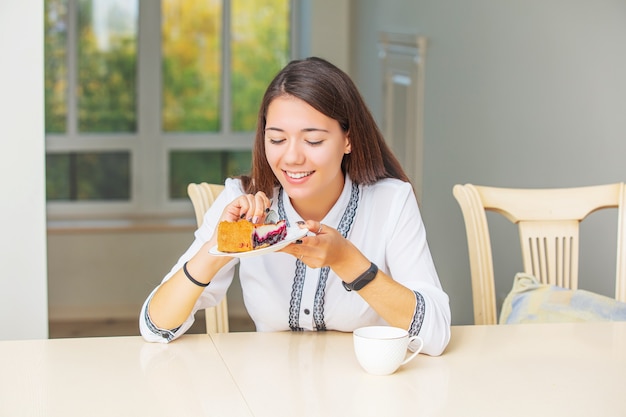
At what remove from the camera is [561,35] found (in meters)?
3.09

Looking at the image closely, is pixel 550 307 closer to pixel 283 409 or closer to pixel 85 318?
pixel 283 409

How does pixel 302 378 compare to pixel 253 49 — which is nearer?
pixel 302 378

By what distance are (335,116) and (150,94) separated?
4.14 metres

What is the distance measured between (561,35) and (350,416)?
232 centimetres

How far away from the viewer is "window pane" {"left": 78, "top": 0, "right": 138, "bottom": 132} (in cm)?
549

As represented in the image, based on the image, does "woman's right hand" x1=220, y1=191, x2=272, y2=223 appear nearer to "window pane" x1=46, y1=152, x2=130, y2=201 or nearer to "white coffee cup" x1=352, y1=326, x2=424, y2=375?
"white coffee cup" x1=352, y1=326, x2=424, y2=375

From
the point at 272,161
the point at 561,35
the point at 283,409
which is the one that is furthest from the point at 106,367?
the point at 561,35

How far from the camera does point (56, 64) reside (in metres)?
5.46

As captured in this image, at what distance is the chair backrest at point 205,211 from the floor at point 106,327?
281cm

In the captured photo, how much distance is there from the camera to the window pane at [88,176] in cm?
554

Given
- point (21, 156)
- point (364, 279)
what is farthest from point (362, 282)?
point (21, 156)

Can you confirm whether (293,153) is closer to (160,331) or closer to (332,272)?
(332,272)

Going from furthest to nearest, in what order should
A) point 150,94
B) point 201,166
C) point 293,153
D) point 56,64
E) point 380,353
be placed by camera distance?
1. point 201,166
2. point 150,94
3. point 56,64
4. point 293,153
5. point 380,353

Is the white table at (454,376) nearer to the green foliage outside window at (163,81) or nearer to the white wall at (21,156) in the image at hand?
the white wall at (21,156)
